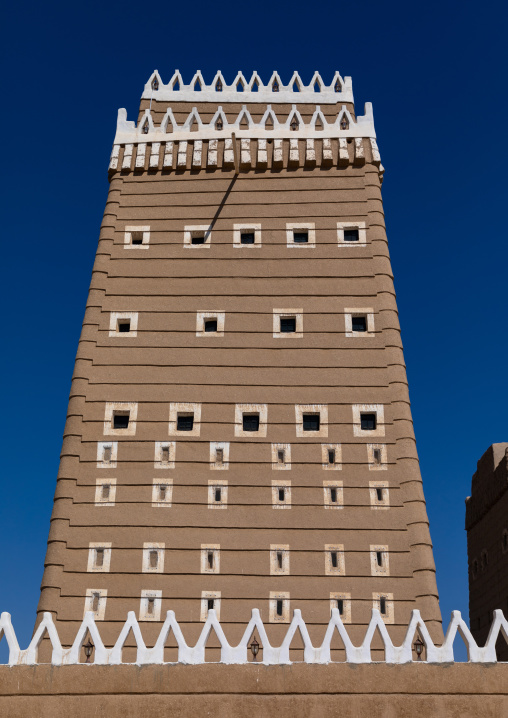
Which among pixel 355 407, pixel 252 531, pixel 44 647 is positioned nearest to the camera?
pixel 44 647

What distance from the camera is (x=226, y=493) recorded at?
24.3 m

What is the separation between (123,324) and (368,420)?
848 cm

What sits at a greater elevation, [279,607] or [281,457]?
[281,457]

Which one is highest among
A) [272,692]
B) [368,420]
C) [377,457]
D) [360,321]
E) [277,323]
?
[360,321]

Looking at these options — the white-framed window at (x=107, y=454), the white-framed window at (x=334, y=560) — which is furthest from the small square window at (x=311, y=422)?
the white-framed window at (x=107, y=454)

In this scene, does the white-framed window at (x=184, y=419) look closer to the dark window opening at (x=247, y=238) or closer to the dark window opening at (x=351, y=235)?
the dark window opening at (x=247, y=238)

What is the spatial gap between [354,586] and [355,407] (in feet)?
17.8

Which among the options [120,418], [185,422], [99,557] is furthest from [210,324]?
[99,557]

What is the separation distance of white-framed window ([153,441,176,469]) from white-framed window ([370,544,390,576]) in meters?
6.28

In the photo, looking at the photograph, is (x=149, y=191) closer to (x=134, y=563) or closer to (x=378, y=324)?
(x=378, y=324)

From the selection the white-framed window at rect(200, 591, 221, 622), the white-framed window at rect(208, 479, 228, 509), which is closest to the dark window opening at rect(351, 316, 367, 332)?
the white-framed window at rect(208, 479, 228, 509)

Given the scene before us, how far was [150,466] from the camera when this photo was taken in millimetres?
24781

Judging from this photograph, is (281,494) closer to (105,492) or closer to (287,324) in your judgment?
(105,492)

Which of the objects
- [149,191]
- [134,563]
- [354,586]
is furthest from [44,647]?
[149,191]
